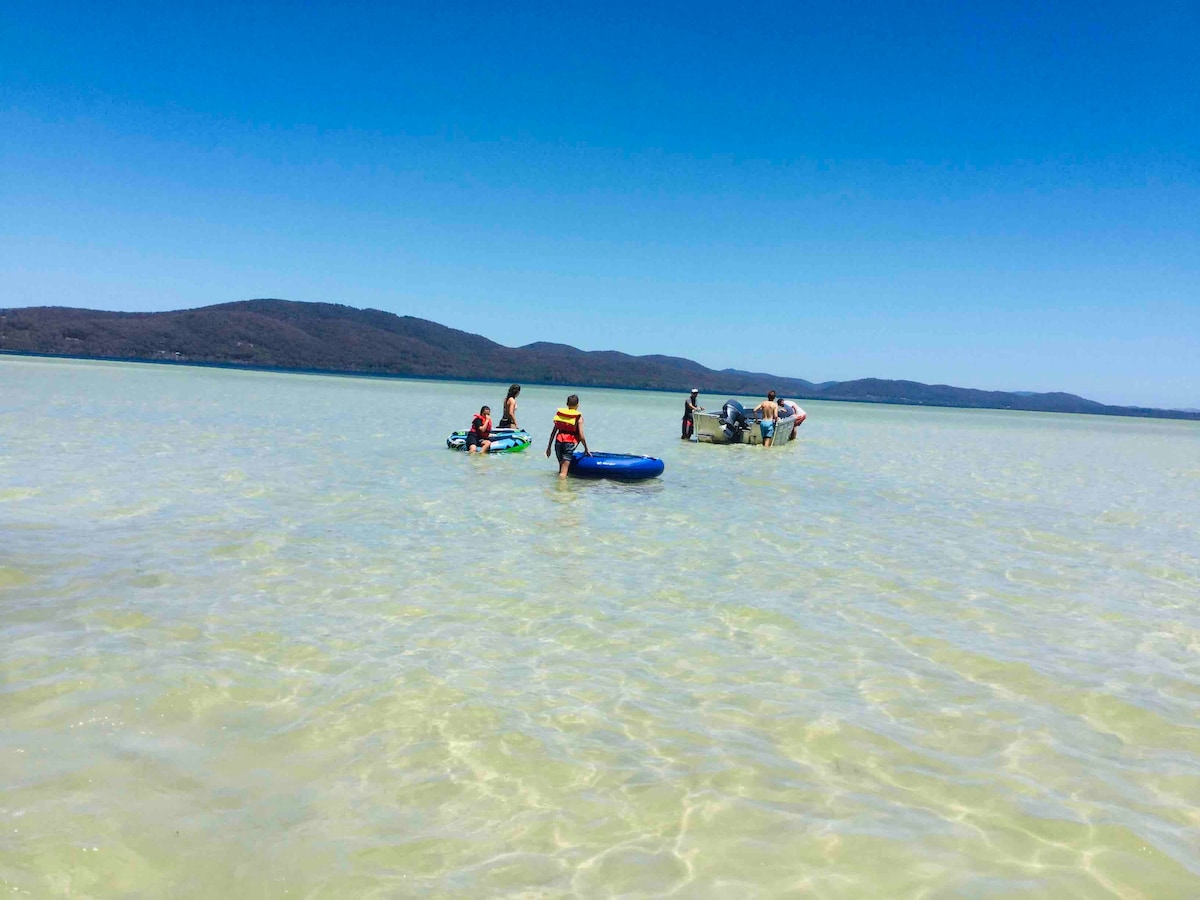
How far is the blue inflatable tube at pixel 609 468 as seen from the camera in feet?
52.6

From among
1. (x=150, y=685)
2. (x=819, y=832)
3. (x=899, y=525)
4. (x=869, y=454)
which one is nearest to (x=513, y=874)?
(x=819, y=832)

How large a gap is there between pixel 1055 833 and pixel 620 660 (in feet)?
10.1

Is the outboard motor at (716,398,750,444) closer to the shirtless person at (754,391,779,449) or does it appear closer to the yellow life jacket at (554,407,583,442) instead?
the shirtless person at (754,391,779,449)

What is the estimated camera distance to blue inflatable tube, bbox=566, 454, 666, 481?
16.0 meters

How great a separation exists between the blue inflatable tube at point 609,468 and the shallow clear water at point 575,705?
12.3 feet

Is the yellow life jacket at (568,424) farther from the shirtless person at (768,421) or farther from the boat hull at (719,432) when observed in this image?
the shirtless person at (768,421)

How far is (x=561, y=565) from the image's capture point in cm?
923

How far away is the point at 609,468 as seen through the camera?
1600 cm

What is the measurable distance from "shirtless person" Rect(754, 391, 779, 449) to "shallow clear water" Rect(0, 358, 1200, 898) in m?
14.8

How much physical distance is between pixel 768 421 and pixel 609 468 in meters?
12.6

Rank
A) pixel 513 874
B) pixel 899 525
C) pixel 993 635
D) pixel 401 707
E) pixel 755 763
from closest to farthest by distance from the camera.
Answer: pixel 513 874
pixel 755 763
pixel 401 707
pixel 993 635
pixel 899 525

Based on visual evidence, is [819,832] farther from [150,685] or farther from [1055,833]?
[150,685]

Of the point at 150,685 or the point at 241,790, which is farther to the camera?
the point at 150,685

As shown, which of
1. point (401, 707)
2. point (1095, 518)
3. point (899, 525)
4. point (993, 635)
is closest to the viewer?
point (401, 707)
